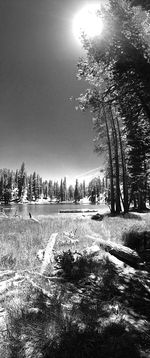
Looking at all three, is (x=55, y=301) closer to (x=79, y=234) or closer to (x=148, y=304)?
(x=148, y=304)

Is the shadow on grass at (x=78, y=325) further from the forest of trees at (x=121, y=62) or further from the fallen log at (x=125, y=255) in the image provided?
the forest of trees at (x=121, y=62)

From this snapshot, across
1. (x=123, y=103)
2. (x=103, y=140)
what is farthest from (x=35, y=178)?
(x=123, y=103)

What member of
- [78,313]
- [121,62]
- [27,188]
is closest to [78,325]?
[78,313]

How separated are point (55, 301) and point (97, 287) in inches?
61.2

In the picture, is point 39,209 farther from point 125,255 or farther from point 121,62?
point 125,255

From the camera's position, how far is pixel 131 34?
9750 millimetres

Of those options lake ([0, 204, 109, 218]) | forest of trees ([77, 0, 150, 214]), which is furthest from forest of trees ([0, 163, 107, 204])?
forest of trees ([77, 0, 150, 214])

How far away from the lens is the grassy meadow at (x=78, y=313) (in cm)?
271

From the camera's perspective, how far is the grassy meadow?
2.71 metres

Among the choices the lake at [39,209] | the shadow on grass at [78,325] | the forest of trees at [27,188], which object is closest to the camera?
the shadow on grass at [78,325]

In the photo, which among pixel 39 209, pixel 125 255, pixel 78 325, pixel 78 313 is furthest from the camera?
pixel 39 209

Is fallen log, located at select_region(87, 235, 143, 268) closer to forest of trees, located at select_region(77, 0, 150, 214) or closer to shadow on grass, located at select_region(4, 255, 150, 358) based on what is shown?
shadow on grass, located at select_region(4, 255, 150, 358)

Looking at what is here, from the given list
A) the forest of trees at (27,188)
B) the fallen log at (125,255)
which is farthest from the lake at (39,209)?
the forest of trees at (27,188)

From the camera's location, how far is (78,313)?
11.5 feet
